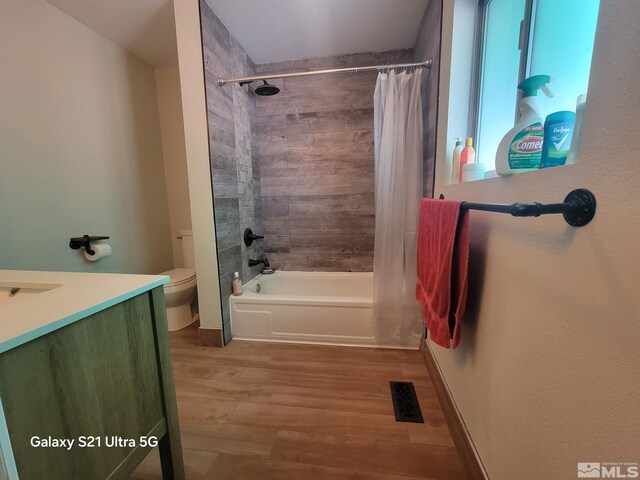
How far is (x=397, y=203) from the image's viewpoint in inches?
70.0

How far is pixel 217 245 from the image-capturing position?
1841 mm

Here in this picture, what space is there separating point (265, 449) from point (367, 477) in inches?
18.0

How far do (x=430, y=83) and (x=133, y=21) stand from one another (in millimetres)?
2188

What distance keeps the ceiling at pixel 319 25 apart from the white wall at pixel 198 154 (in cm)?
26

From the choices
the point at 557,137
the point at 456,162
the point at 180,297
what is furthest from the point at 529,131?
the point at 180,297

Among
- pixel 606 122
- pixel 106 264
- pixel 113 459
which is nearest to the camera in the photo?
pixel 606 122

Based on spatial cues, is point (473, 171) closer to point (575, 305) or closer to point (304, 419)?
point (575, 305)

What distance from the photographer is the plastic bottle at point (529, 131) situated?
660 mm

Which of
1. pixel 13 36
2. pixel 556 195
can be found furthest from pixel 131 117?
pixel 556 195

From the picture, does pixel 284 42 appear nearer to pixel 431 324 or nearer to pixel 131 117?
pixel 131 117

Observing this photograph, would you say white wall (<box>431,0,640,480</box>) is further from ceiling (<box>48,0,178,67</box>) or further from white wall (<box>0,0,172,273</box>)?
white wall (<box>0,0,172,273</box>)

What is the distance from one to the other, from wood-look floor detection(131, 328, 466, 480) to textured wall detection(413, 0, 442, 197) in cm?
127

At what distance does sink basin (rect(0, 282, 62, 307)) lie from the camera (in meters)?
0.86

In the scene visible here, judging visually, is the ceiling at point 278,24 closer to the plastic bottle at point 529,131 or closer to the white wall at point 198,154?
the white wall at point 198,154
